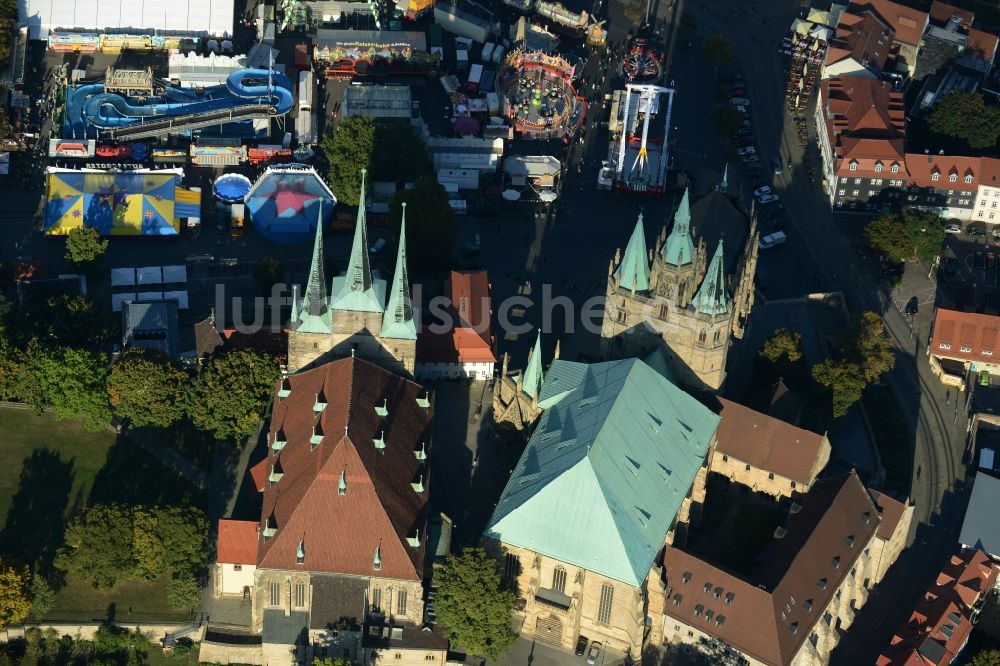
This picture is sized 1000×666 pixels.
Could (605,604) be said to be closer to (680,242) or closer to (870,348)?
(680,242)

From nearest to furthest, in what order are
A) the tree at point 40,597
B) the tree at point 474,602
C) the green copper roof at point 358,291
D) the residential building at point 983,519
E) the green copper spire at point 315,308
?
the tree at point 474,602 < the tree at point 40,597 < the green copper roof at point 358,291 < the green copper spire at point 315,308 < the residential building at point 983,519

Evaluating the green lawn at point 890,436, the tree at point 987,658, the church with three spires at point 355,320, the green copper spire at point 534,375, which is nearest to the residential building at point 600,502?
the green copper spire at point 534,375

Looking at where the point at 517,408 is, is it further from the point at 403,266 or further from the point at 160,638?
the point at 160,638

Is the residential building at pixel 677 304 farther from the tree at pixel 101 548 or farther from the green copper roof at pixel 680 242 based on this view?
the tree at pixel 101 548

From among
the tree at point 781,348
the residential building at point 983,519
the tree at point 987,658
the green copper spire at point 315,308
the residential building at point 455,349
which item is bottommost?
the tree at point 987,658

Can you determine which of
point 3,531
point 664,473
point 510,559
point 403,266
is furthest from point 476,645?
point 3,531

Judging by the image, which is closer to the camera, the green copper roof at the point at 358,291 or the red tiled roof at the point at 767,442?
the green copper roof at the point at 358,291

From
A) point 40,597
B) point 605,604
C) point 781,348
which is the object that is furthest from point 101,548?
point 781,348
